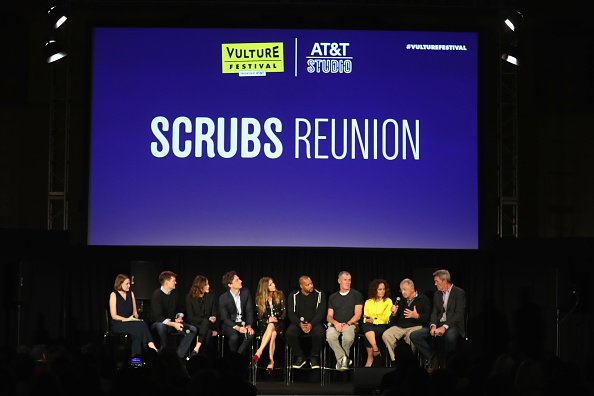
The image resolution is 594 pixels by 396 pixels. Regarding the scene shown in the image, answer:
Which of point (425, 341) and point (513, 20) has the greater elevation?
point (513, 20)

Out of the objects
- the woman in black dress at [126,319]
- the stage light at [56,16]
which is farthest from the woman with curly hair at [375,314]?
the stage light at [56,16]

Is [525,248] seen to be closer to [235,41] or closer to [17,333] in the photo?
[235,41]

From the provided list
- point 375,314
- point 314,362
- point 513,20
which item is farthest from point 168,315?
point 513,20

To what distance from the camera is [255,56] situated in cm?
1072

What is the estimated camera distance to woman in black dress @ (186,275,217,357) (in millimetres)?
10320

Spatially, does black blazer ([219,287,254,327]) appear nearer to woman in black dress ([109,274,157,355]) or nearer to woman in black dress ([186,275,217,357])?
A: woman in black dress ([186,275,217,357])

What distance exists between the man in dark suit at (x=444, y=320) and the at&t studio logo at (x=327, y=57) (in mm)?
2433

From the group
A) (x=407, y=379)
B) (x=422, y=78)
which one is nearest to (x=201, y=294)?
(x=422, y=78)

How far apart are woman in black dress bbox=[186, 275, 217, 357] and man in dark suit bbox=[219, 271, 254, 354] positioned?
139 millimetres

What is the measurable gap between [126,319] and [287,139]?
8.23ft

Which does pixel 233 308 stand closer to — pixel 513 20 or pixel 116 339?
pixel 116 339

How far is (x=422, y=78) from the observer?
10742mm

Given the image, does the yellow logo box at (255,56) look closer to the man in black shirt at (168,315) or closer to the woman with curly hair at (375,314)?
the man in black shirt at (168,315)

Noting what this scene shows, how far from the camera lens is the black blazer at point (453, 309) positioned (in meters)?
10.2
